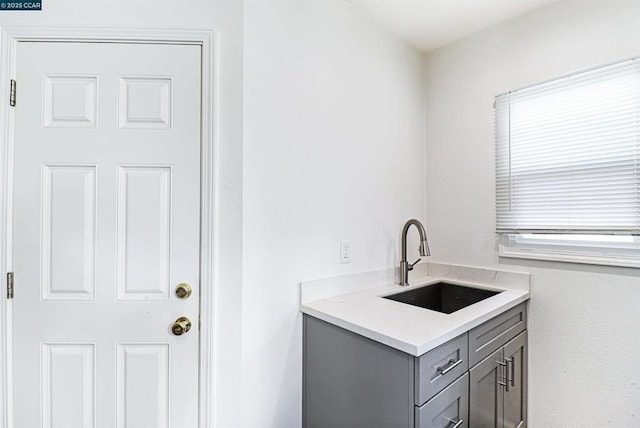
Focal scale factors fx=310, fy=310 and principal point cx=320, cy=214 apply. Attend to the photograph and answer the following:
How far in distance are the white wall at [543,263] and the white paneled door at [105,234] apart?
61.4 inches

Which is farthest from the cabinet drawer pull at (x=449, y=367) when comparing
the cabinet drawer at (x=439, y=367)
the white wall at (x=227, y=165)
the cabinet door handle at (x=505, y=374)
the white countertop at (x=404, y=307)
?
the white wall at (x=227, y=165)

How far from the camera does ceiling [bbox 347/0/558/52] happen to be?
1651mm

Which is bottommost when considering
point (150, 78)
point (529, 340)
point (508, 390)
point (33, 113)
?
point (508, 390)

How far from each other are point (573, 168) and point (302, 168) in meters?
1.35

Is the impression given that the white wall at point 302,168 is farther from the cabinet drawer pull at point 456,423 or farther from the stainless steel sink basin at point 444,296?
the cabinet drawer pull at point 456,423

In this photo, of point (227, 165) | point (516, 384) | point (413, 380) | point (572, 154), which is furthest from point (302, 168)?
point (516, 384)

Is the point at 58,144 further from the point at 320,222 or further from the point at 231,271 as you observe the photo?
the point at 320,222

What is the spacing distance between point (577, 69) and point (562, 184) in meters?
0.57

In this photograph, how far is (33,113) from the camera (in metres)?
1.15

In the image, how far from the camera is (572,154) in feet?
5.09

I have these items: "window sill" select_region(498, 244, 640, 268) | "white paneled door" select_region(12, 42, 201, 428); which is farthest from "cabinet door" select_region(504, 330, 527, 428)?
"white paneled door" select_region(12, 42, 201, 428)

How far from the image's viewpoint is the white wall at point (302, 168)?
1.31m

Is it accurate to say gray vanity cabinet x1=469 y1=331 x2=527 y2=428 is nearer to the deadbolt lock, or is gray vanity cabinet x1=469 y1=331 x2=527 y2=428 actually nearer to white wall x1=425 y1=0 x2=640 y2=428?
white wall x1=425 y1=0 x2=640 y2=428

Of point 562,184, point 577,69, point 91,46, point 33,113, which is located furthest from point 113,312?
point 577,69
